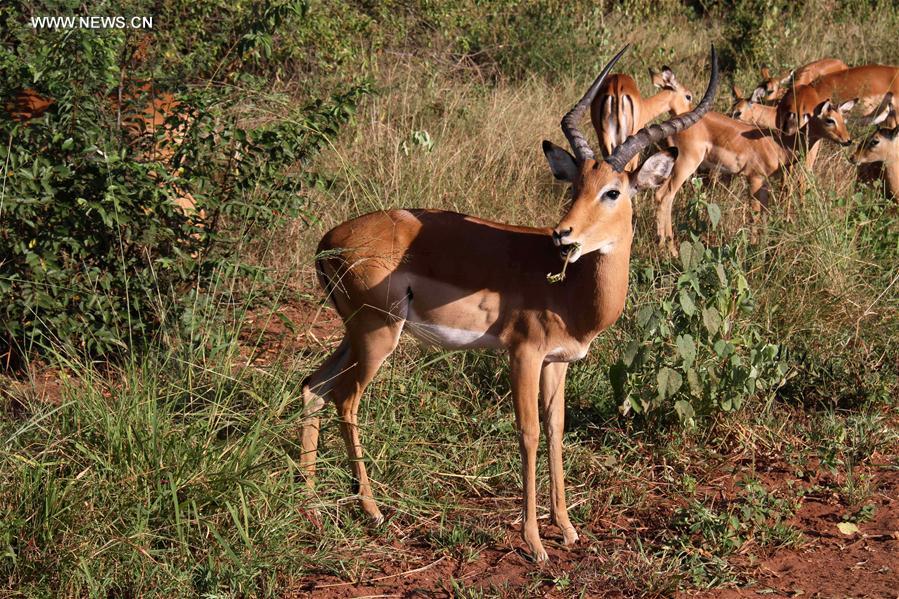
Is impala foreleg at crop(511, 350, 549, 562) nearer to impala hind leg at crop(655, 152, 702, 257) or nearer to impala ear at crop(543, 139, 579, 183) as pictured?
impala ear at crop(543, 139, 579, 183)

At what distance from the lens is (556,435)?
4027 mm

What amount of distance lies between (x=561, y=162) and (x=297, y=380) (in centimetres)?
142

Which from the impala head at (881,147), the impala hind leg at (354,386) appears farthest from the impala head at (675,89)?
the impala hind leg at (354,386)

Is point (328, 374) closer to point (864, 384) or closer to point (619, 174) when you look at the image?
point (619, 174)

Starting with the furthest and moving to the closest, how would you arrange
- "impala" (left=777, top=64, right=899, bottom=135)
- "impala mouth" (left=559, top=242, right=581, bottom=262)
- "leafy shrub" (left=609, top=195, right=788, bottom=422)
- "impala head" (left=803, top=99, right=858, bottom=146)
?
"impala" (left=777, top=64, right=899, bottom=135) → "impala head" (left=803, top=99, right=858, bottom=146) → "leafy shrub" (left=609, top=195, right=788, bottom=422) → "impala mouth" (left=559, top=242, right=581, bottom=262)

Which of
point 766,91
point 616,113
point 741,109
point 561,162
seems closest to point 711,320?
point 561,162

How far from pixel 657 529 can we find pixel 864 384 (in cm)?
149

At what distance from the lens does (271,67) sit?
28.6ft

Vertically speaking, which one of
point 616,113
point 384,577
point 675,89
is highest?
point 675,89

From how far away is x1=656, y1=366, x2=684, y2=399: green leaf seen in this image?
14.2 ft

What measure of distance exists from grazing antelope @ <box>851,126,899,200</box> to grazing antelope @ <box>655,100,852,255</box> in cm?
15

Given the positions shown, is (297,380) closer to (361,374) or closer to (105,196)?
(361,374)

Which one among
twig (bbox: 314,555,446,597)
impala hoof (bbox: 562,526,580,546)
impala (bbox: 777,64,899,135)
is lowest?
twig (bbox: 314,555,446,597)

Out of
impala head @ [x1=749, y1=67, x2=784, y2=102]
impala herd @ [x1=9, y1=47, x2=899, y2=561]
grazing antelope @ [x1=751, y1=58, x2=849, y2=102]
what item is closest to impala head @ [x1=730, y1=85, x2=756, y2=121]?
impala head @ [x1=749, y1=67, x2=784, y2=102]
